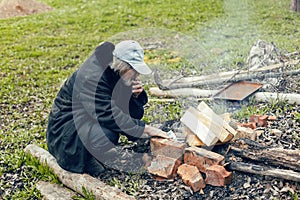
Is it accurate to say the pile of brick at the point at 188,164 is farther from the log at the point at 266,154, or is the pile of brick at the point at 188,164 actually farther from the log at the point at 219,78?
the log at the point at 219,78

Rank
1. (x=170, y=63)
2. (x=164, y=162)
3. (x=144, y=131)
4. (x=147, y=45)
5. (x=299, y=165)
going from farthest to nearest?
(x=147, y=45), (x=170, y=63), (x=144, y=131), (x=164, y=162), (x=299, y=165)

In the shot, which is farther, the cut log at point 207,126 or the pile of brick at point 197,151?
the cut log at point 207,126

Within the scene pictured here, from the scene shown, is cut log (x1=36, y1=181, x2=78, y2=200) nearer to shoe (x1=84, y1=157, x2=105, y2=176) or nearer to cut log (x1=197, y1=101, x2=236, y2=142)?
shoe (x1=84, y1=157, x2=105, y2=176)

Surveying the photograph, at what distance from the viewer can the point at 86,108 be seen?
151 inches

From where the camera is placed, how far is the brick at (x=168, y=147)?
380cm

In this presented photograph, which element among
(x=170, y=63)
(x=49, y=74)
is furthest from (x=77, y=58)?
(x=170, y=63)

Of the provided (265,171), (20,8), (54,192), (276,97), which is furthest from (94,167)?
(20,8)

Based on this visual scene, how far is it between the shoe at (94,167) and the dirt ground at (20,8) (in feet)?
32.0

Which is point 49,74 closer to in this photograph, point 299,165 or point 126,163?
point 126,163

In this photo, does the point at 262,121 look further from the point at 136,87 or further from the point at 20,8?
the point at 20,8

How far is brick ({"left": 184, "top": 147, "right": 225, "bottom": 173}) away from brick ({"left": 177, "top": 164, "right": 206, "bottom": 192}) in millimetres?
50

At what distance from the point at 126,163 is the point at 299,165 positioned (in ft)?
4.99

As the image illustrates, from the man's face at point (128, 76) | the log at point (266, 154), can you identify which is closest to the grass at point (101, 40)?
the man's face at point (128, 76)

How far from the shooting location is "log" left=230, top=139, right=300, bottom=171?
3.46 metres
